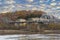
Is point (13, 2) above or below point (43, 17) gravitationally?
above

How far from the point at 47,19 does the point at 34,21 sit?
1.91 feet

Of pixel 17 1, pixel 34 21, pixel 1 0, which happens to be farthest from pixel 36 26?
pixel 1 0

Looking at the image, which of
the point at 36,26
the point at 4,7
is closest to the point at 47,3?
the point at 36,26

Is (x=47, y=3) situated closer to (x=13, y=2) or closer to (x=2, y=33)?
(x=13, y=2)

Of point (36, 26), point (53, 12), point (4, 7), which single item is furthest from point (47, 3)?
point (4, 7)

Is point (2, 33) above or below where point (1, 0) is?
below

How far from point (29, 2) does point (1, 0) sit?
1264mm

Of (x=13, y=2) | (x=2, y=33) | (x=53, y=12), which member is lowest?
(x=2, y=33)

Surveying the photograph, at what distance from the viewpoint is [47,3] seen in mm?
9227

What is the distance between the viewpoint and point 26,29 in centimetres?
894

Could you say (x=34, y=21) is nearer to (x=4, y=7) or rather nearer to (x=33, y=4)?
(x=33, y=4)

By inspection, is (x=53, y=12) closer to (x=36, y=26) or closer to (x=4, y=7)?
(x=36, y=26)

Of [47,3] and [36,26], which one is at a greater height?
[47,3]

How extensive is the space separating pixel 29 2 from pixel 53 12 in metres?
1.16
